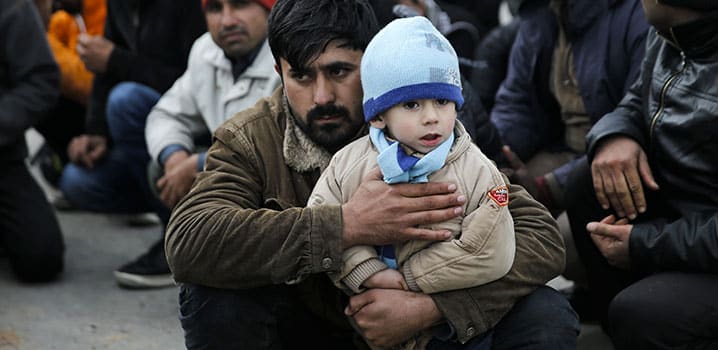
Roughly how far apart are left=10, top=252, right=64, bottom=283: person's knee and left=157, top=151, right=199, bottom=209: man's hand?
0.87 meters

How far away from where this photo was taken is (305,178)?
9.98ft

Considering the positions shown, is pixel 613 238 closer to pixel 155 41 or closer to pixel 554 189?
pixel 554 189

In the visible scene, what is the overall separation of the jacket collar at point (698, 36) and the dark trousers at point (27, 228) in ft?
9.60

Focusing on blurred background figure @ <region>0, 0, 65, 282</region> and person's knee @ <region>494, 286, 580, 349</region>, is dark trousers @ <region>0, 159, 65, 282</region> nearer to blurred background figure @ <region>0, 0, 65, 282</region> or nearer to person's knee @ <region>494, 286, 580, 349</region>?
blurred background figure @ <region>0, 0, 65, 282</region>

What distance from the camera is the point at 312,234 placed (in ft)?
8.98

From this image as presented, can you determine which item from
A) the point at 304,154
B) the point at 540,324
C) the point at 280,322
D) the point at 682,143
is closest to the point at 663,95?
the point at 682,143

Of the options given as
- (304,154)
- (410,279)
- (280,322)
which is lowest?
(280,322)

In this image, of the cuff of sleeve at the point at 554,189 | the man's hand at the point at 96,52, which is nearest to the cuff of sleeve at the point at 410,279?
the cuff of sleeve at the point at 554,189

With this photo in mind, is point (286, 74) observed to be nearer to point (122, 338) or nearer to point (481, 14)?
point (122, 338)

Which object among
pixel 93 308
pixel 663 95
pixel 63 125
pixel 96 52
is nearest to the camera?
pixel 663 95

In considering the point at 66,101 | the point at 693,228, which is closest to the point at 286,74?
the point at 693,228

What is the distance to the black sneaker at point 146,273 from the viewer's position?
455 cm

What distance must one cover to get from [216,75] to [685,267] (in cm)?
205

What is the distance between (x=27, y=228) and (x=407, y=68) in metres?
2.78
